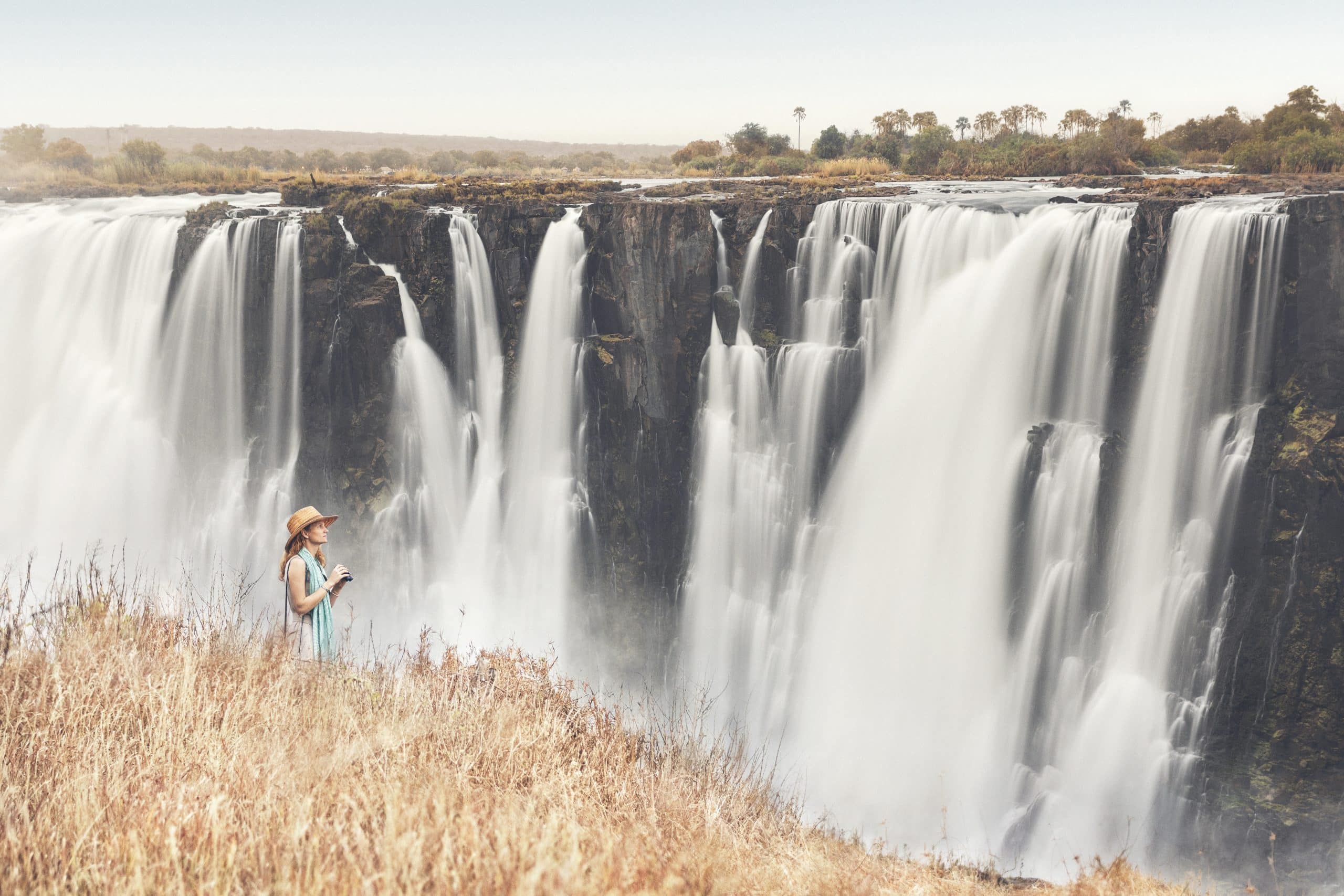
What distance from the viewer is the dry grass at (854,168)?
25.8 meters

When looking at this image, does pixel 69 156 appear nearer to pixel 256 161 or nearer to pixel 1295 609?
pixel 256 161

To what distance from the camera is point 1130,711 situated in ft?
40.8

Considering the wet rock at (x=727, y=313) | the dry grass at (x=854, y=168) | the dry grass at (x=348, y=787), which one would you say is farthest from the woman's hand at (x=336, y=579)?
the dry grass at (x=854, y=168)

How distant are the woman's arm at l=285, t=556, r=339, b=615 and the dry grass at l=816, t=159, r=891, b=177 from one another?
71.4 ft

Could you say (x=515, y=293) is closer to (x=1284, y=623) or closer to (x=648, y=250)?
(x=648, y=250)

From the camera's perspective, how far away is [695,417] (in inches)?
648

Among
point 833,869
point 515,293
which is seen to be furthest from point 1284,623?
point 515,293

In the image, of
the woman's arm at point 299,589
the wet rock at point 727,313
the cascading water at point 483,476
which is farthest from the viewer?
the cascading water at point 483,476

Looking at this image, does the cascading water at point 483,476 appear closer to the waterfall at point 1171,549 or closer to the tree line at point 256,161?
the waterfall at point 1171,549

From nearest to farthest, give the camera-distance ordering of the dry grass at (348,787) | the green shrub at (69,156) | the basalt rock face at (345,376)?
the dry grass at (348,787) → the basalt rock face at (345,376) → the green shrub at (69,156)

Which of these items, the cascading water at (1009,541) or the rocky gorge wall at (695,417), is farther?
the cascading water at (1009,541)

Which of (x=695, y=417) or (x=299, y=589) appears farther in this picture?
(x=695, y=417)

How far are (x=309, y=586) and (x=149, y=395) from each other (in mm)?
14705

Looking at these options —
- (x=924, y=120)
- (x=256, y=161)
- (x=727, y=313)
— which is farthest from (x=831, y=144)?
(x=256, y=161)
